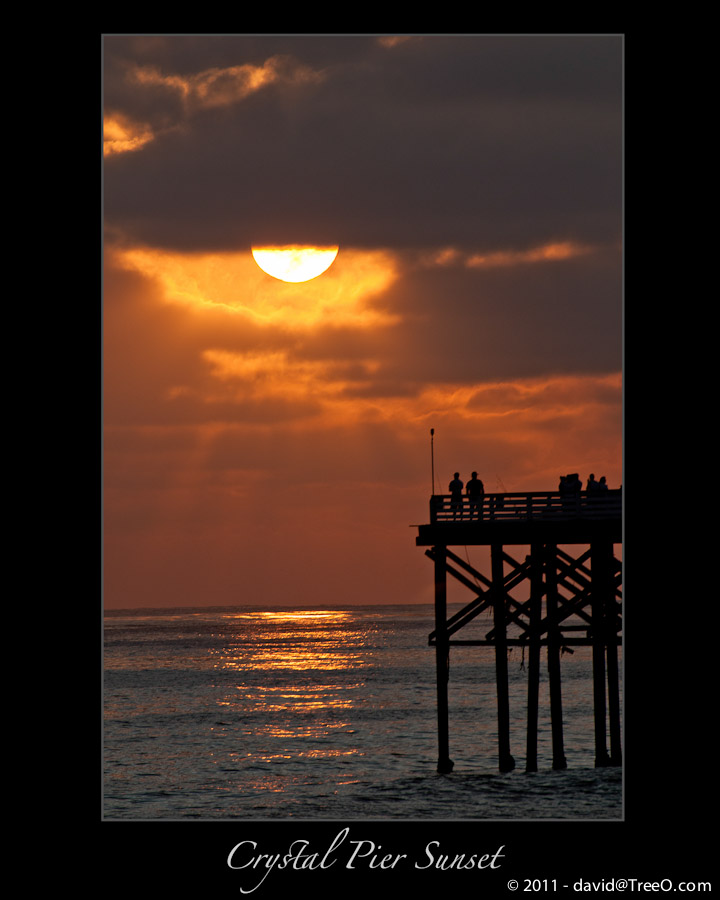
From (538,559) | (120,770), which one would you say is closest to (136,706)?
(120,770)

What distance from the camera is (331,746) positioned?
50.2m

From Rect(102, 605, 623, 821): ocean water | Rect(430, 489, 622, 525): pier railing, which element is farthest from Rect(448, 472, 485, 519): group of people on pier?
Rect(102, 605, 623, 821): ocean water

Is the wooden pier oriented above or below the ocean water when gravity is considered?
above

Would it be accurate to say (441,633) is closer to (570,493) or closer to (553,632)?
(553,632)

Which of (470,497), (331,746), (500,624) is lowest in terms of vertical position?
(331,746)

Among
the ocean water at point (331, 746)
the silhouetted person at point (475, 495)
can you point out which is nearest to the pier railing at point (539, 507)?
the silhouetted person at point (475, 495)

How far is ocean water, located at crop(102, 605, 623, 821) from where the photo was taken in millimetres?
32125

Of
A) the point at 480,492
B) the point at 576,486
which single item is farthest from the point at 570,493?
the point at 480,492

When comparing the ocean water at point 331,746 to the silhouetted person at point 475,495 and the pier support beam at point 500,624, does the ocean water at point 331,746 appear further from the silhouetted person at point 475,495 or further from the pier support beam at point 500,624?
the silhouetted person at point 475,495

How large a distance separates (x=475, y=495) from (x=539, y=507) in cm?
161

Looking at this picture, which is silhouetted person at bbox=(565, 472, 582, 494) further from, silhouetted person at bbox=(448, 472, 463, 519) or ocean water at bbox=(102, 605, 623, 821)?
ocean water at bbox=(102, 605, 623, 821)

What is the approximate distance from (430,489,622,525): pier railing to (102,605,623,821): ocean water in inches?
242
